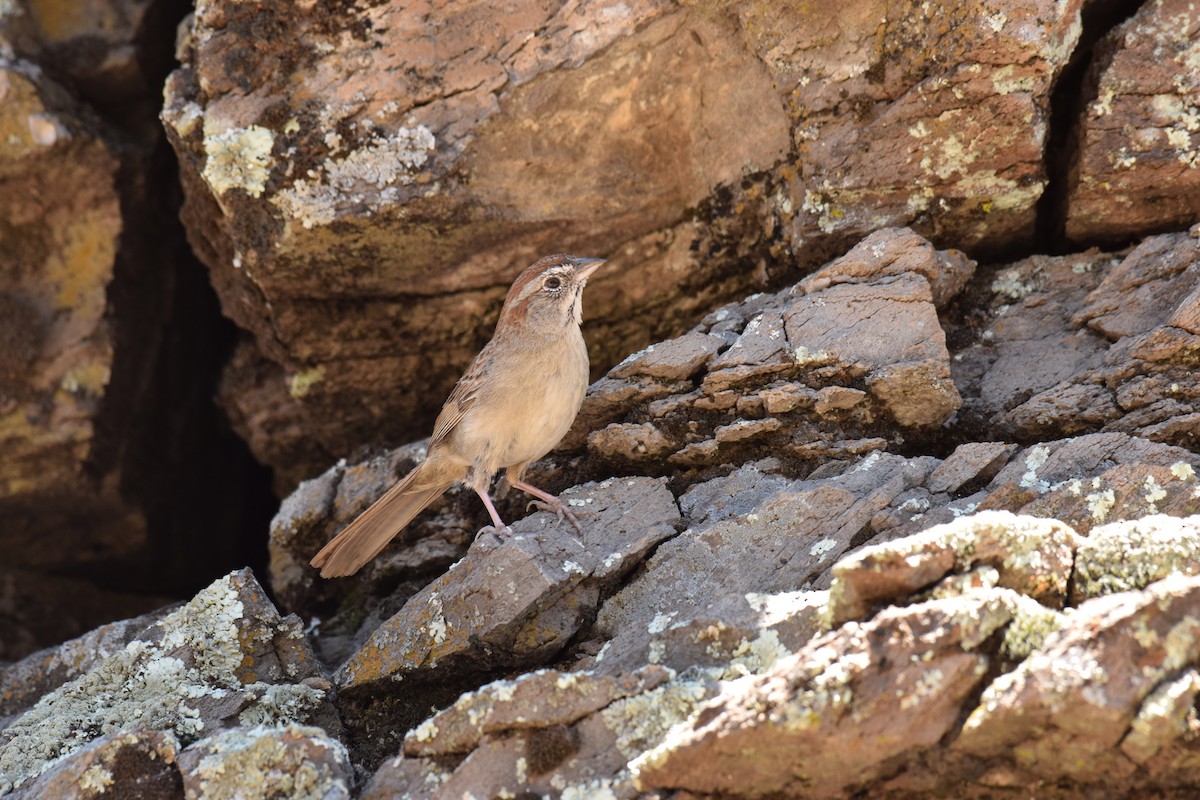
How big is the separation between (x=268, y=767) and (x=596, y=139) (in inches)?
148

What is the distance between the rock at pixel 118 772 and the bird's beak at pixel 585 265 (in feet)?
10.2

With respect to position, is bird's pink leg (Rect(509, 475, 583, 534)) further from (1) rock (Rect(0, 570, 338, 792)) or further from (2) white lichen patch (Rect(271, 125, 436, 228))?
(2) white lichen patch (Rect(271, 125, 436, 228))

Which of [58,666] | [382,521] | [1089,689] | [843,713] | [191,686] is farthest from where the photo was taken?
[382,521]

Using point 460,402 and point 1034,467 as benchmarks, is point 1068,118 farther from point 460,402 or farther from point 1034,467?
point 460,402

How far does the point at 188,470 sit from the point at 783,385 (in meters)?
5.06

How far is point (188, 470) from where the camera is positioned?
26.1 ft

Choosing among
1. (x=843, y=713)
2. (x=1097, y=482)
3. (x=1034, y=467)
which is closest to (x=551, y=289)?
(x=1034, y=467)

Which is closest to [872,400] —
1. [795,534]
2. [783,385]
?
[783,385]

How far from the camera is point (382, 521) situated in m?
5.62

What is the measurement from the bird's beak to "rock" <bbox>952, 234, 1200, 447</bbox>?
77.7 inches

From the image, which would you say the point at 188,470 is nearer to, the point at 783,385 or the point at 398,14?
the point at 398,14

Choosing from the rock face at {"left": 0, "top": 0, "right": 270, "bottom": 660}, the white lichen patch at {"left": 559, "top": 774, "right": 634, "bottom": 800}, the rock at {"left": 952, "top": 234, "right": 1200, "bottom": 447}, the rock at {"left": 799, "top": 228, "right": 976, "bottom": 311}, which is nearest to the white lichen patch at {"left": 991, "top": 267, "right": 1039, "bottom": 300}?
the rock at {"left": 952, "top": 234, "right": 1200, "bottom": 447}

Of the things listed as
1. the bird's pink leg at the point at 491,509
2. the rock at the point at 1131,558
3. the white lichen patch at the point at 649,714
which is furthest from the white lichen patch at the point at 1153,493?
the bird's pink leg at the point at 491,509

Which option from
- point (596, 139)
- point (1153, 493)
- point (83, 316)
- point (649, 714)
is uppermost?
point (596, 139)
